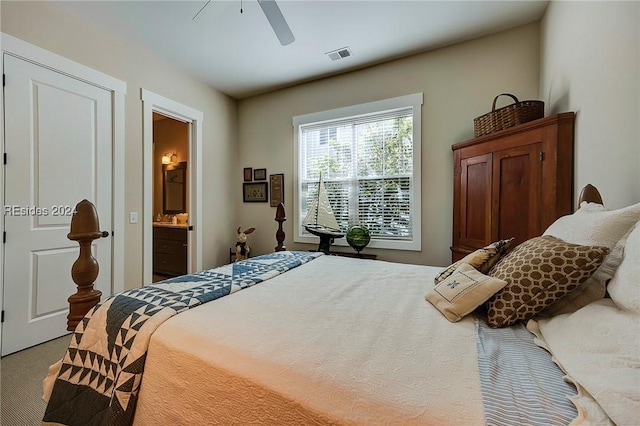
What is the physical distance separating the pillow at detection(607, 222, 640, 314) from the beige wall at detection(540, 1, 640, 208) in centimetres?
59

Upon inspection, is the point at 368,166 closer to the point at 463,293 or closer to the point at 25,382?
the point at 463,293

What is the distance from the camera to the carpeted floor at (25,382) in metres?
1.50

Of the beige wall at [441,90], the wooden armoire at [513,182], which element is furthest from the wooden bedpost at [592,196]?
the beige wall at [441,90]

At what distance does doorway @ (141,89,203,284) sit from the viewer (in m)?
3.03

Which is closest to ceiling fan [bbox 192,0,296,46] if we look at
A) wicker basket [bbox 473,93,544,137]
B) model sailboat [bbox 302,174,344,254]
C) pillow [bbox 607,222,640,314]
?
model sailboat [bbox 302,174,344,254]

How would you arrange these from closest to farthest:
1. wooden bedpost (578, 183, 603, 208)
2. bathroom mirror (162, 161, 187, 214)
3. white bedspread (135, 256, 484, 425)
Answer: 1. white bedspread (135, 256, 484, 425)
2. wooden bedpost (578, 183, 603, 208)
3. bathroom mirror (162, 161, 187, 214)

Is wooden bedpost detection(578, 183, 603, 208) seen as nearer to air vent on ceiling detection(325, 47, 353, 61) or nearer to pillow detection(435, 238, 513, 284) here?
pillow detection(435, 238, 513, 284)

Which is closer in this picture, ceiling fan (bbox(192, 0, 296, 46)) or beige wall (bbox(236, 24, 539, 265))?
ceiling fan (bbox(192, 0, 296, 46))

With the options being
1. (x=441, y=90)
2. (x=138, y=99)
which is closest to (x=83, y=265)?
(x=138, y=99)

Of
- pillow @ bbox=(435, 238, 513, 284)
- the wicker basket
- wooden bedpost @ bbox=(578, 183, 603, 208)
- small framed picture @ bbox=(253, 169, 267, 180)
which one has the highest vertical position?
the wicker basket

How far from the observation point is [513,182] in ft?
6.86

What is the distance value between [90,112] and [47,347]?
2.07 m

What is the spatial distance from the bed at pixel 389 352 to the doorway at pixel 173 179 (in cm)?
209

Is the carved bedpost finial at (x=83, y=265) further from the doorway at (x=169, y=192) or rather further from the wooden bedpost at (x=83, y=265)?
the doorway at (x=169, y=192)
